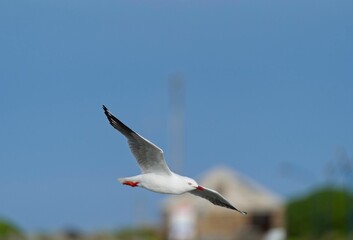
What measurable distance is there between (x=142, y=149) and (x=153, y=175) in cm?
120

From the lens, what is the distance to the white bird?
17094 mm

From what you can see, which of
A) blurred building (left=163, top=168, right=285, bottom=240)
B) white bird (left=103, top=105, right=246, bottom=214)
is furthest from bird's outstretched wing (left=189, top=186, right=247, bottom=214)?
blurred building (left=163, top=168, right=285, bottom=240)

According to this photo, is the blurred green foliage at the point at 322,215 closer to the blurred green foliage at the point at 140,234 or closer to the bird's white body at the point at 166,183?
the blurred green foliage at the point at 140,234

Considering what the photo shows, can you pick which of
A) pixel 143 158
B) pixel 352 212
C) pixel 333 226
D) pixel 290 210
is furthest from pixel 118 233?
pixel 143 158

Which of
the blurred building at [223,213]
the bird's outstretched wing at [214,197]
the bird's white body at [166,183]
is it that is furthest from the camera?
the blurred building at [223,213]

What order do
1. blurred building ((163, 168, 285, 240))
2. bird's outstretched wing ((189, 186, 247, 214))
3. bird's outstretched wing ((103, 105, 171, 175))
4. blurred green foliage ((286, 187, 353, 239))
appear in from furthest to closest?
blurred building ((163, 168, 285, 240)) < blurred green foliage ((286, 187, 353, 239)) < bird's outstretched wing ((189, 186, 247, 214)) < bird's outstretched wing ((103, 105, 171, 175))

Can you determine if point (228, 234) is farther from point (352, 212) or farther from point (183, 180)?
point (183, 180)

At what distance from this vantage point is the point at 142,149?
18.9 m

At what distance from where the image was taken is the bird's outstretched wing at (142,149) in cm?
1847

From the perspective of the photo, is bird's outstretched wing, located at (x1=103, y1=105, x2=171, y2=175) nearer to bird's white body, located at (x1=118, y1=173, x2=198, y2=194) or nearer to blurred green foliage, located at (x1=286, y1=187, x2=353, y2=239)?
bird's white body, located at (x1=118, y1=173, x2=198, y2=194)

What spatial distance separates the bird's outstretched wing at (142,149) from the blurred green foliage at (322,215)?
6041cm

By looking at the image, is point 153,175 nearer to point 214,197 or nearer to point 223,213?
point 214,197

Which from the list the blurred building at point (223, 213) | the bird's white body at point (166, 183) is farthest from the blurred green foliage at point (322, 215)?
the bird's white body at point (166, 183)

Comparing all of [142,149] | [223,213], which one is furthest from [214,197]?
[223,213]
